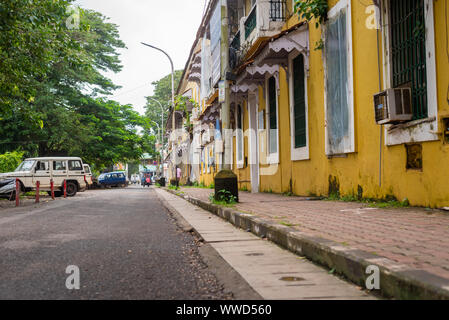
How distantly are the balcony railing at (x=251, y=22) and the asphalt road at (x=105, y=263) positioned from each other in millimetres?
8214

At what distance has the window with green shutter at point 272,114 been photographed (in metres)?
13.6

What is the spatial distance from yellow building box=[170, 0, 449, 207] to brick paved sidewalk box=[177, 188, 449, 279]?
834 mm

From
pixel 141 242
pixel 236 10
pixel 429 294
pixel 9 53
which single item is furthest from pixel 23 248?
pixel 236 10

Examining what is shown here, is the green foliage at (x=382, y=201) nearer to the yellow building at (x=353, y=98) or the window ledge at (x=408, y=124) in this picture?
Answer: the yellow building at (x=353, y=98)

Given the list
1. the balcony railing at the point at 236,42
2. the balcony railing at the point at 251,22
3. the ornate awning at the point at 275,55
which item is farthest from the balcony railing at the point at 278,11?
the balcony railing at the point at 236,42

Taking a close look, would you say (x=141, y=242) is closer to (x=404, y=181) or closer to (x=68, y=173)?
(x=404, y=181)

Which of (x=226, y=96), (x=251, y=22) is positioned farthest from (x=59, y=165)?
(x=226, y=96)

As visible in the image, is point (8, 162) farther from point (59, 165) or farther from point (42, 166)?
point (59, 165)

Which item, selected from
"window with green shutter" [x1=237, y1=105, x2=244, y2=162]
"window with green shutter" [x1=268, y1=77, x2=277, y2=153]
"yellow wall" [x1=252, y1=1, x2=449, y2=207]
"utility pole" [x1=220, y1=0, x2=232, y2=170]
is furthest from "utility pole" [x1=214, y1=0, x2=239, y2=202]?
"window with green shutter" [x1=237, y1=105, x2=244, y2=162]

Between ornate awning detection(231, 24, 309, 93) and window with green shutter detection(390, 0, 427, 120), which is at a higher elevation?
ornate awning detection(231, 24, 309, 93)

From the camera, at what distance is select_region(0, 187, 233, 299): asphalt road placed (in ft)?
10.1

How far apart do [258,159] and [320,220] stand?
31.3 feet

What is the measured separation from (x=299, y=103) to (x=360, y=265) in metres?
8.73

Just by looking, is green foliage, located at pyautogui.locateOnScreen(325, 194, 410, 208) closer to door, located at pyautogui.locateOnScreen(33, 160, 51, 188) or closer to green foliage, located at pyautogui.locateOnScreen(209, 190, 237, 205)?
green foliage, located at pyautogui.locateOnScreen(209, 190, 237, 205)
